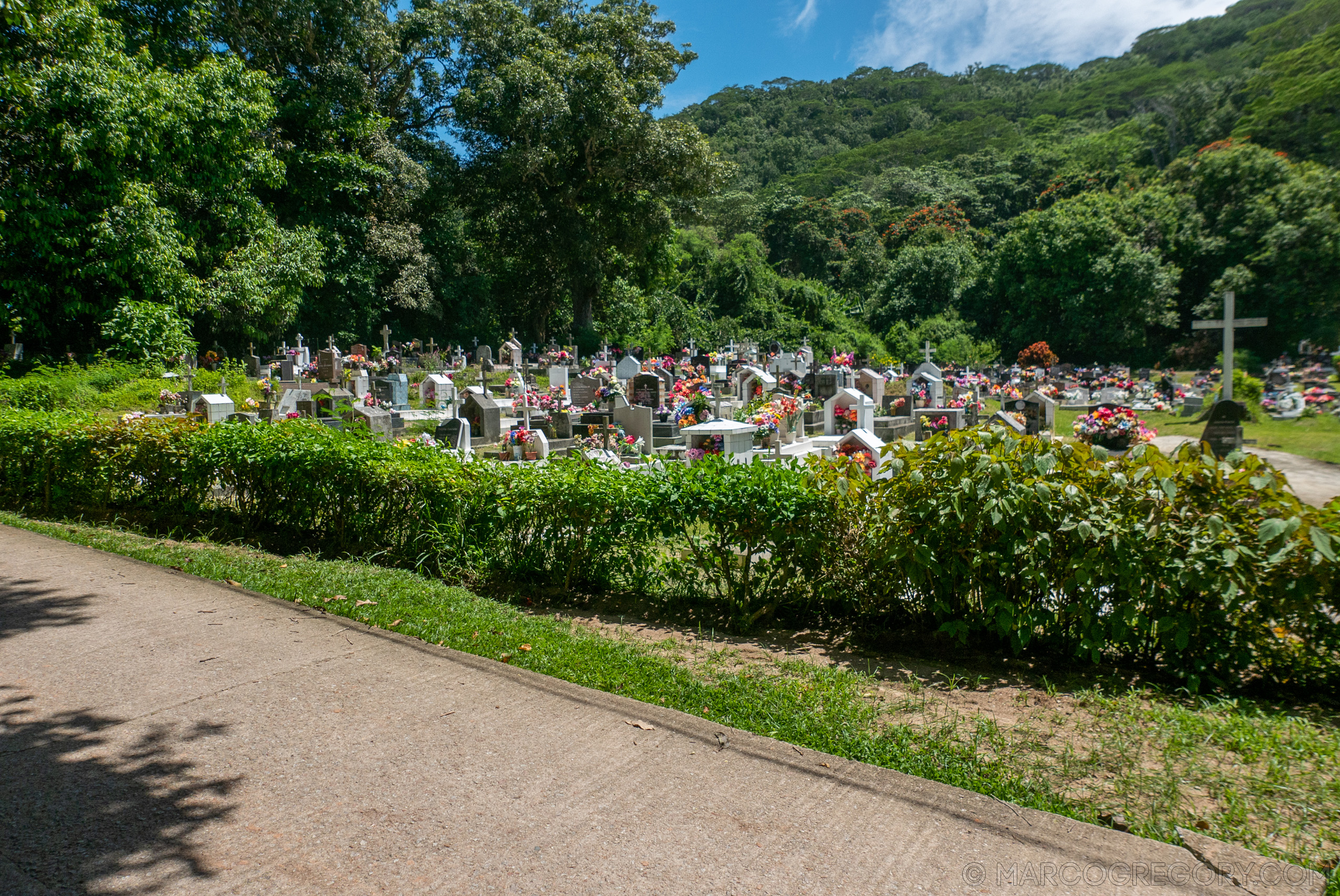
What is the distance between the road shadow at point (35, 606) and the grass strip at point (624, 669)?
0.75 m

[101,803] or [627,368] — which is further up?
[627,368]

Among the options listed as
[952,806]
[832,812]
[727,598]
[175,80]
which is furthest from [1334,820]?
[175,80]

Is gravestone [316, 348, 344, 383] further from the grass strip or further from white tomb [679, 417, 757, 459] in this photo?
the grass strip

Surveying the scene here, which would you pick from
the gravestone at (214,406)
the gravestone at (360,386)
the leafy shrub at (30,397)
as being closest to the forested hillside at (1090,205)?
the gravestone at (360,386)

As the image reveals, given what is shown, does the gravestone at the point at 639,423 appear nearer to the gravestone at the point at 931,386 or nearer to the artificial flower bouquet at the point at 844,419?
the artificial flower bouquet at the point at 844,419

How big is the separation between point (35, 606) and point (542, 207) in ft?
95.0

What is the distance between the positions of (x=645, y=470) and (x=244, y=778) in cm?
311

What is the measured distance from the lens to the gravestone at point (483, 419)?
1451 cm

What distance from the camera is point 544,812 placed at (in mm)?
2740

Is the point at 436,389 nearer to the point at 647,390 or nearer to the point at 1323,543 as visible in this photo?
the point at 647,390

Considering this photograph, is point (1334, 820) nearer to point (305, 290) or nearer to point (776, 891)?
point (776, 891)

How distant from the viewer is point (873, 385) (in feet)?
63.3

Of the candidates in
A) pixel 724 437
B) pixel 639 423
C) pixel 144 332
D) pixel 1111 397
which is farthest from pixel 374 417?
pixel 1111 397

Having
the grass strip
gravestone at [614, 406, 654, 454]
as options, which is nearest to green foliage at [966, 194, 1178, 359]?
gravestone at [614, 406, 654, 454]
